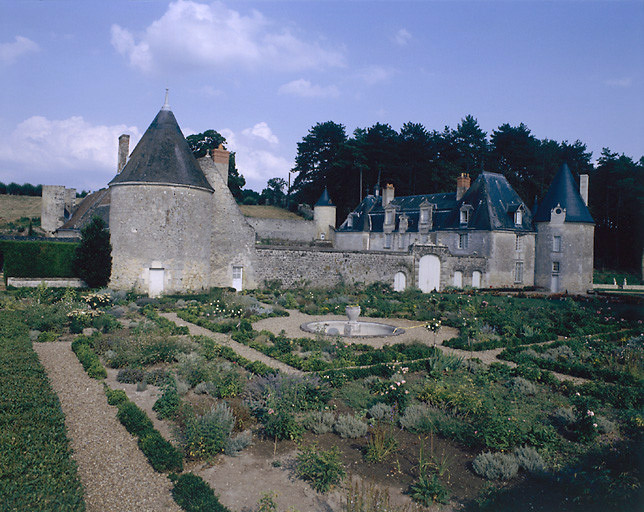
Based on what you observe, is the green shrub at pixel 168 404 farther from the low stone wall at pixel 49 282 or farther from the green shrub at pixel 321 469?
the low stone wall at pixel 49 282

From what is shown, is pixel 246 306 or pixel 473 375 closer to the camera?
pixel 473 375

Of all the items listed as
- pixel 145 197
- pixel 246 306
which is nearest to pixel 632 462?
pixel 246 306

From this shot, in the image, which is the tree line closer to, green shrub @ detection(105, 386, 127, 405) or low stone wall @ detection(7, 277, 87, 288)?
low stone wall @ detection(7, 277, 87, 288)

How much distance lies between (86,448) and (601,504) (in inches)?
230

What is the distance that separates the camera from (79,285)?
813 inches

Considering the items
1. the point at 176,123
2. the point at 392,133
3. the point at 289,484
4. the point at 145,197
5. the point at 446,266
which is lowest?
the point at 289,484

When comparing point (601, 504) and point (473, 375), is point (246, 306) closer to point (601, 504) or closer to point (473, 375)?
point (473, 375)

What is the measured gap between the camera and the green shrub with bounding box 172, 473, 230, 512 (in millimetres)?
4570

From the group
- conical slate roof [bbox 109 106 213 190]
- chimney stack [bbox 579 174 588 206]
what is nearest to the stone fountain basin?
conical slate roof [bbox 109 106 213 190]

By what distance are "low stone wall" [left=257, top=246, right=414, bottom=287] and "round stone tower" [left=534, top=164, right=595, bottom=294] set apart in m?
9.83

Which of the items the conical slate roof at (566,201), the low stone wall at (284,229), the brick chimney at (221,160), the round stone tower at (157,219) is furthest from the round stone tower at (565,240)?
the low stone wall at (284,229)

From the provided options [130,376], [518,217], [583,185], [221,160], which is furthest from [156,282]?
[583,185]

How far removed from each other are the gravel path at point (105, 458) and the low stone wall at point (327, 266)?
580 inches

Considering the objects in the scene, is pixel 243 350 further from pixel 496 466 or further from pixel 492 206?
pixel 492 206
